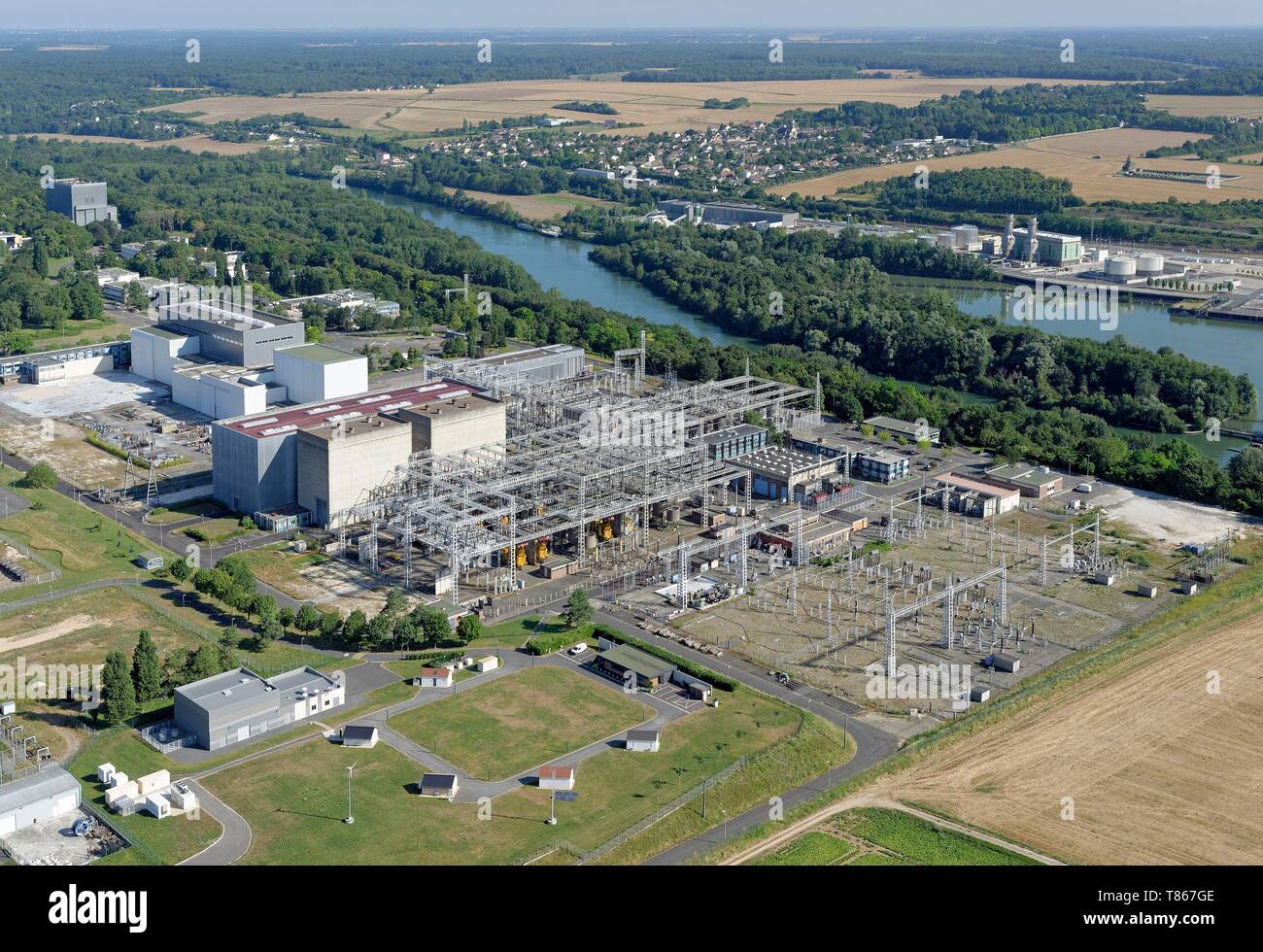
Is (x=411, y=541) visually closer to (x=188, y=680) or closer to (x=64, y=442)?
(x=188, y=680)

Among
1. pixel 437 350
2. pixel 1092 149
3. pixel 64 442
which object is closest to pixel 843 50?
pixel 1092 149

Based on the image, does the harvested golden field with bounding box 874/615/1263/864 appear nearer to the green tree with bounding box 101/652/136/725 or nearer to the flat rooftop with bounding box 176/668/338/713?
the flat rooftop with bounding box 176/668/338/713

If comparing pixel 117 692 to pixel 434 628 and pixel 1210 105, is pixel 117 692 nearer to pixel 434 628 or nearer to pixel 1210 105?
pixel 434 628

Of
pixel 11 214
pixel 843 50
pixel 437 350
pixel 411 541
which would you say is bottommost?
pixel 411 541

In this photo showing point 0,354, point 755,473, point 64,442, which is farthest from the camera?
point 0,354

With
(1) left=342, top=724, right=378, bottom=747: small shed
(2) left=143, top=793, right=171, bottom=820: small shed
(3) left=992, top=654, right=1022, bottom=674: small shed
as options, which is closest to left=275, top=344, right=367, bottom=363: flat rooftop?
(1) left=342, top=724, right=378, bottom=747: small shed

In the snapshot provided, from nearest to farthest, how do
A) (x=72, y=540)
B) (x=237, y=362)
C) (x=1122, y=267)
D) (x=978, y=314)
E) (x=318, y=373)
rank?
(x=72, y=540)
(x=318, y=373)
(x=237, y=362)
(x=978, y=314)
(x=1122, y=267)

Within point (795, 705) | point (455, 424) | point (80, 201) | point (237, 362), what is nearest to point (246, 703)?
point (795, 705)
